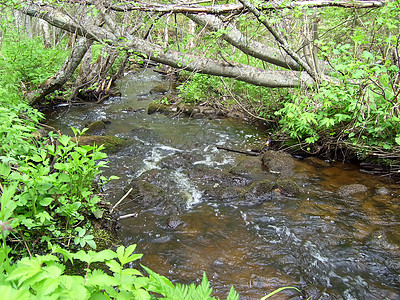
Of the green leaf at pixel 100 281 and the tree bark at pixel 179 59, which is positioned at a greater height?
the tree bark at pixel 179 59

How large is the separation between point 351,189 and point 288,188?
3.80 ft

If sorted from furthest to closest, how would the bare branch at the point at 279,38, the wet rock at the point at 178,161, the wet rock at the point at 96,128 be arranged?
the wet rock at the point at 96,128 → the wet rock at the point at 178,161 → the bare branch at the point at 279,38

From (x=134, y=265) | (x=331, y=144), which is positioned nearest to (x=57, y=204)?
(x=134, y=265)

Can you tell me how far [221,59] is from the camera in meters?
6.84

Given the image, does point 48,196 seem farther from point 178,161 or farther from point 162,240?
point 178,161

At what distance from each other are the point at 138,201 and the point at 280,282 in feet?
9.07

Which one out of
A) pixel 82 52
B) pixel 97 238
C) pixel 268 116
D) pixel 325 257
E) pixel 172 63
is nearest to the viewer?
pixel 97 238

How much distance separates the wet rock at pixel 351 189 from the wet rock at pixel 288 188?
800 mm

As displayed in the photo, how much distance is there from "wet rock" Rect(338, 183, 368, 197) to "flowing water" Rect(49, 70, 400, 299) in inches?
3.2

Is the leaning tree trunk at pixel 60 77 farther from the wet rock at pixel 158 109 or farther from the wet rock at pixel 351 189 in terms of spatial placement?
the wet rock at pixel 351 189

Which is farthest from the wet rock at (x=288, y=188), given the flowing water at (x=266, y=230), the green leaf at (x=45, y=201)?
the green leaf at (x=45, y=201)

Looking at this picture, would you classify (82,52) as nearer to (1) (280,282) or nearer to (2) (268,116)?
(2) (268,116)

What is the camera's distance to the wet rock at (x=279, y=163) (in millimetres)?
6277

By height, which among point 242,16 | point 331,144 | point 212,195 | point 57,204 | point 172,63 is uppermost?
point 242,16
